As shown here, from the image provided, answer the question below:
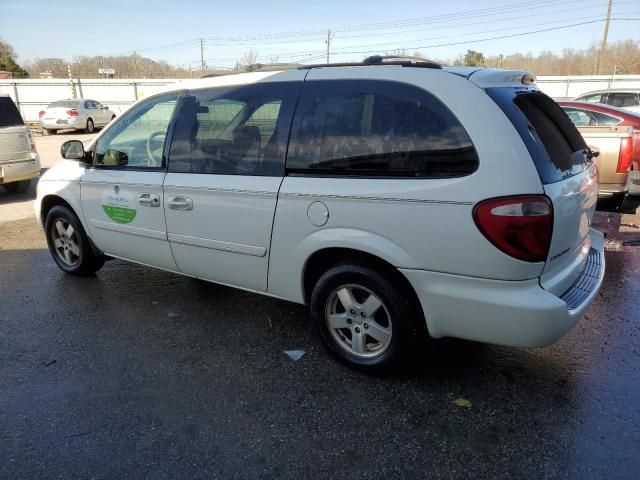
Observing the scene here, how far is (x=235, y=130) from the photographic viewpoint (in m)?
3.54

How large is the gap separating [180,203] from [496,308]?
2324 mm

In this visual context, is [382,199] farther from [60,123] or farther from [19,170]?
[60,123]

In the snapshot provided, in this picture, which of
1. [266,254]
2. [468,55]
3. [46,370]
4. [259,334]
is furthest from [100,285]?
[468,55]

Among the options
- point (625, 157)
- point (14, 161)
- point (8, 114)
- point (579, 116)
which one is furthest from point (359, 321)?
point (8, 114)

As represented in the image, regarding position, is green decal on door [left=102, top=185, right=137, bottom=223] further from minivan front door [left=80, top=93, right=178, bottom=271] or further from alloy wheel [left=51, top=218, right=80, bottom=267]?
alloy wheel [left=51, top=218, right=80, bottom=267]

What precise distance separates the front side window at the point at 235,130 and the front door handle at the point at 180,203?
211 mm

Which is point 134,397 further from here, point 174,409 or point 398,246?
point 398,246

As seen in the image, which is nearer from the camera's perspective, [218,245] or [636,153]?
[218,245]

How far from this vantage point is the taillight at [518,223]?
2.53 meters

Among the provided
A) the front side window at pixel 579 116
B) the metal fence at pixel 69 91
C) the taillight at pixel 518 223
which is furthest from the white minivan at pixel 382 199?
the metal fence at pixel 69 91

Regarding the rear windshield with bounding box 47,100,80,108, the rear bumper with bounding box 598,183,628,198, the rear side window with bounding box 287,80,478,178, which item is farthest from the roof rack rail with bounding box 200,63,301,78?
the rear windshield with bounding box 47,100,80,108

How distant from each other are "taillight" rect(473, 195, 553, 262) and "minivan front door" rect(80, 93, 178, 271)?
2.46 m

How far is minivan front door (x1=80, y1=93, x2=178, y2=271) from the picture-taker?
401cm

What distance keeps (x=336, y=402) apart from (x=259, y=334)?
1.06 meters
